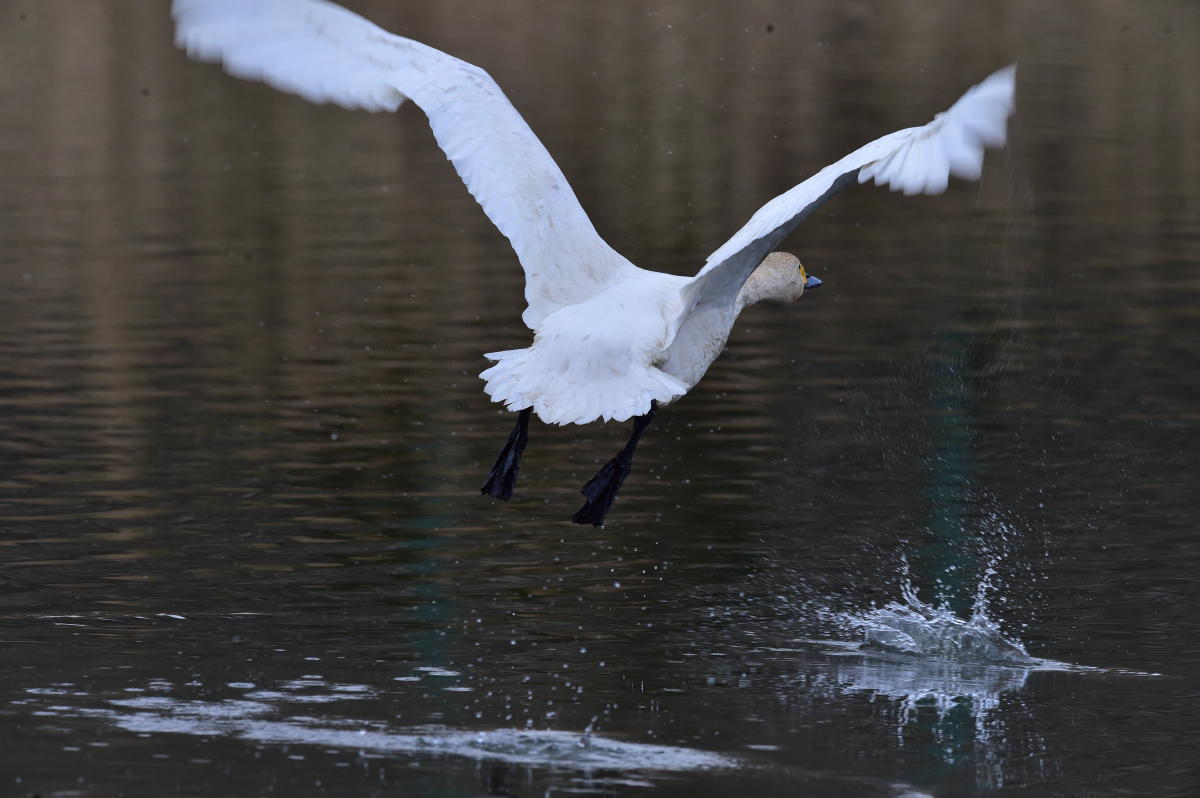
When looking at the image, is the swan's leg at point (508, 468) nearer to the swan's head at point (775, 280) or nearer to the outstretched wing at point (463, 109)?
the outstretched wing at point (463, 109)

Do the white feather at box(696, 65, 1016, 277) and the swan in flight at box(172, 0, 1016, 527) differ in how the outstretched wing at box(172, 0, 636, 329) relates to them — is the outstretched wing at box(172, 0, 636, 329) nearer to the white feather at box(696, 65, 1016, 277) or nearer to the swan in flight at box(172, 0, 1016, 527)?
the swan in flight at box(172, 0, 1016, 527)

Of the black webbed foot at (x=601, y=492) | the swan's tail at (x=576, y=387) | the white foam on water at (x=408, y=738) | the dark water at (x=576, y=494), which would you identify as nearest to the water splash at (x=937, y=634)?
the dark water at (x=576, y=494)

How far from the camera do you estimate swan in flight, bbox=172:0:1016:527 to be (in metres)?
8.83

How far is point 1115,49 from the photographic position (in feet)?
116

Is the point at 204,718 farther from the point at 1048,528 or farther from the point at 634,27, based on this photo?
the point at 634,27

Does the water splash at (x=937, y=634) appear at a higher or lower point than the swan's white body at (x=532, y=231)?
lower

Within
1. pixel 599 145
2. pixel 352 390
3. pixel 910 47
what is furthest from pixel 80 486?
pixel 910 47

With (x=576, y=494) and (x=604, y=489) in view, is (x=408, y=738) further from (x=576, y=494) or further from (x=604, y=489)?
(x=576, y=494)

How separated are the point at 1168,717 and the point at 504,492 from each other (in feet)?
9.75

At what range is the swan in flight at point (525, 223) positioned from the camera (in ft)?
29.0

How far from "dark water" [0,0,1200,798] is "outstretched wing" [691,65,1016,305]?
192cm

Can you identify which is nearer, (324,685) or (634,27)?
(324,685)

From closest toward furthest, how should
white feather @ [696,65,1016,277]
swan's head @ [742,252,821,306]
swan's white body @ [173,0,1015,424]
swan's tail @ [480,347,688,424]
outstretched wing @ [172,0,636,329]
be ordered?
white feather @ [696,65,1016,277] → swan's tail @ [480,347,688,424] → swan's white body @ [173,0,1015,424] → outstretched wing @ [172,0,636,329] → swan's head @ [742,252,821,306]

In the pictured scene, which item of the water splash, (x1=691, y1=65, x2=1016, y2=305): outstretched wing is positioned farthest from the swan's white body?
the water splash
